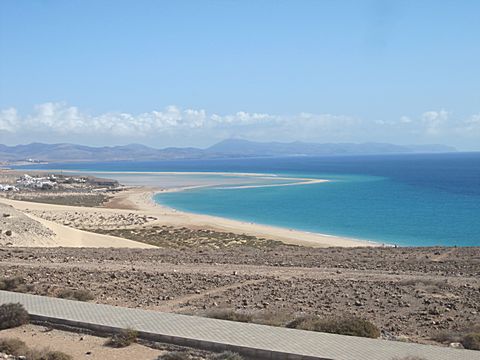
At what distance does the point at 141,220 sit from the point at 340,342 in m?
42.6

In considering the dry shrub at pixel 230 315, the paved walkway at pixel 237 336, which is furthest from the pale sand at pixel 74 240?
the dry shrub at pixel 230 315

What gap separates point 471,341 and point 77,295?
960cm

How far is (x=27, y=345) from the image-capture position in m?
10.9

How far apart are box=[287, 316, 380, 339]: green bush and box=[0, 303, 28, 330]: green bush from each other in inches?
228

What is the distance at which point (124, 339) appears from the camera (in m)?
10.7

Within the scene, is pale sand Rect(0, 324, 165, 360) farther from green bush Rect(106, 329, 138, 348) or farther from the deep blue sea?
the deep blue sea

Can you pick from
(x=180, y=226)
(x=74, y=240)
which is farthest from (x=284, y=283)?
(x=180, y=226)

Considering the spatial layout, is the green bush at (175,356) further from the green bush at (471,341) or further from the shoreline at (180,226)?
the shoreline at (180,226)

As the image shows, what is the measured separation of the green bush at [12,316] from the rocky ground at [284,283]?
278cm

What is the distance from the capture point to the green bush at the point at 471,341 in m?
10.1

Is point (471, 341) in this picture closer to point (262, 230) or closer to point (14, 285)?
point (14, 285)

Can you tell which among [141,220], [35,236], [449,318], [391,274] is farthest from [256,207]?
[449,318]

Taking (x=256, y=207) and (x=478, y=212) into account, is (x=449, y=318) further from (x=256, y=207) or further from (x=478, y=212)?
(x=256, y=207)

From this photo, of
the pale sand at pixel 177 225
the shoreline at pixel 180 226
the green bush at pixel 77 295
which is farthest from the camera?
the shoreline at pixel 180 226
